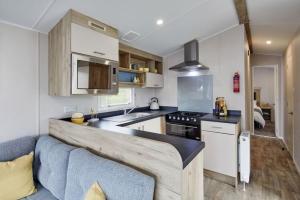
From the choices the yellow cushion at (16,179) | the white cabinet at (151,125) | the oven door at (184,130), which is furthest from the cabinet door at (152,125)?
the yellow cushion at (16,179)

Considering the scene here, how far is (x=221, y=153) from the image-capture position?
8.38ft

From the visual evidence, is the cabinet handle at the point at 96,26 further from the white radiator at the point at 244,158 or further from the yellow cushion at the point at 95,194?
the white radiator at the point at 244,158

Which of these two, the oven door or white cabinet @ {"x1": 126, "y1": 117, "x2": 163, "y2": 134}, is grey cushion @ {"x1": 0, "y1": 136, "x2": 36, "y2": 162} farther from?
the oven door

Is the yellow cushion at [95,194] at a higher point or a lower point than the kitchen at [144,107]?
lower

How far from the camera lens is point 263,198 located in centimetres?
214

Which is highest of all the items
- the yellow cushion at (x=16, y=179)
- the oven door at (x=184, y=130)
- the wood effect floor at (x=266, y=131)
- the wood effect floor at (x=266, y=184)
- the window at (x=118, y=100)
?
the window at (x=118, y=100)

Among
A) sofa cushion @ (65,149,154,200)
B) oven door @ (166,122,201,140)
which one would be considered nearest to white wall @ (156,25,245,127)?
oven door @ (166,122,201,140)

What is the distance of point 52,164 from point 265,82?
823 cm

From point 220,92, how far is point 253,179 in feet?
4.97

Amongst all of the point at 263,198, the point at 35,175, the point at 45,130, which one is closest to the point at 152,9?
the point at 45,130

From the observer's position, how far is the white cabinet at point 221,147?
245 cm

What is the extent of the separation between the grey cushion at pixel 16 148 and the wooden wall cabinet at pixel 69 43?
579mm

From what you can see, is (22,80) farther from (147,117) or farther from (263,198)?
(263,198)

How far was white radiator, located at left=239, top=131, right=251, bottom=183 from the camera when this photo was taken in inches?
92.7
